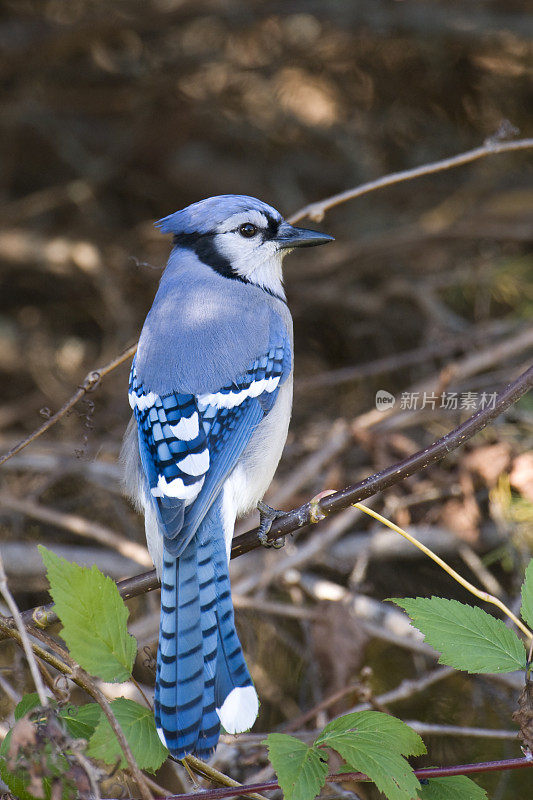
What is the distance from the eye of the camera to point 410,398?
9.89 ft

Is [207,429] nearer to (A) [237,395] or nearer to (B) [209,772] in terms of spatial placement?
(A) [237,395]

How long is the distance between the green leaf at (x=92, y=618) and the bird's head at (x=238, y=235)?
1.23 m

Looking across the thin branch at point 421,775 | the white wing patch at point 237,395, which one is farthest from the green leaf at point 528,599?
the white wing patch at point 237,395

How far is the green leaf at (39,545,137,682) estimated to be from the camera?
1.21 metres

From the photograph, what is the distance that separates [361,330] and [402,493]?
43.5 inches

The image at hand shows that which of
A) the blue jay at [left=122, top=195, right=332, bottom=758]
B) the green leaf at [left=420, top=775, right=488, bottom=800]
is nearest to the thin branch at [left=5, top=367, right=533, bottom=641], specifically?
the blue jay at [left=122, top=195, right=332, bottom=758]

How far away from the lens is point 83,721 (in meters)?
1.29

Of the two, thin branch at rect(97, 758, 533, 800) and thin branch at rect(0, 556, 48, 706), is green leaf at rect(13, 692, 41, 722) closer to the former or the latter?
thin branch at rect(0, 556, 48, 706)

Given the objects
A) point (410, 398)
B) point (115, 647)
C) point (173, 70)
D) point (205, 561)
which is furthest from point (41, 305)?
point (115, 647)

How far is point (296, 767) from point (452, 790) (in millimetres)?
265

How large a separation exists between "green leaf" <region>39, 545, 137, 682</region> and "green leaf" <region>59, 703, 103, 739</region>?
111mm

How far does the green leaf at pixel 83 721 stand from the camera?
4.24 ft

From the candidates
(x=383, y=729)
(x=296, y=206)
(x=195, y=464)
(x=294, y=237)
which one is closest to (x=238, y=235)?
(x=294, y=237)

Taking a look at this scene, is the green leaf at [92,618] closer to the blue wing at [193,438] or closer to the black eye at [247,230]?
the blue wing at [193,438]
